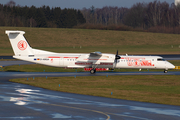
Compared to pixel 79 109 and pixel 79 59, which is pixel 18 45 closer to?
pixel 79 59

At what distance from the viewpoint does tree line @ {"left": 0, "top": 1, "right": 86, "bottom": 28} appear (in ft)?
504

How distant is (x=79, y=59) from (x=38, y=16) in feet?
410

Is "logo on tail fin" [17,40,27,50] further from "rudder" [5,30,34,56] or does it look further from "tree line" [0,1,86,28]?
"tree line" [0,1,86,28]

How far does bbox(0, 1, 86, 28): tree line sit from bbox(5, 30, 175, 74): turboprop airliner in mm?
110231

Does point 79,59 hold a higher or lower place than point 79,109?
higher

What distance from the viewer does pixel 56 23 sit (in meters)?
169

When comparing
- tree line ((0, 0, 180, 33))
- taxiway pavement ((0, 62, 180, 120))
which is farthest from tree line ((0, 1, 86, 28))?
taxiway pavement ((0, 62, 180, 120))


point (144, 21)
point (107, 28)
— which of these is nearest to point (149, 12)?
point (144, 21)

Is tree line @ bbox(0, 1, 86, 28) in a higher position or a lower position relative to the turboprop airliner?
higher

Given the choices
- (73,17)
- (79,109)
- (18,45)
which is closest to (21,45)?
(18,45)

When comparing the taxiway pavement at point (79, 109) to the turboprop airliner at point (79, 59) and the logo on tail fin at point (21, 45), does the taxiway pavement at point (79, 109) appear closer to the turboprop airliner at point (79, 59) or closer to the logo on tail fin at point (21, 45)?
the turboprop airliner at point (79, 59)

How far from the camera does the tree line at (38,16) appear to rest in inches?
6043

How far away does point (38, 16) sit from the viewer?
16088 centimetres

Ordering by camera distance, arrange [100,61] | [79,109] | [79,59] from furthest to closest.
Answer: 1. [100,61]
2. [79,59]
3. [79,109]
